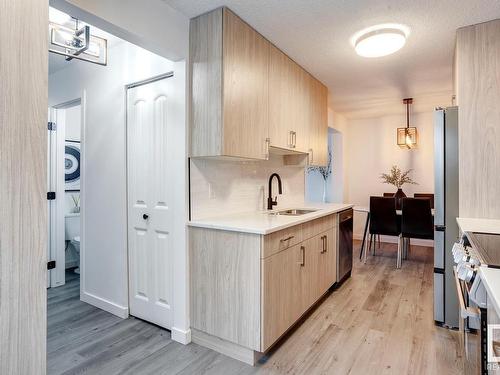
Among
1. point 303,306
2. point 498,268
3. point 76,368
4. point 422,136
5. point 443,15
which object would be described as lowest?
point 76,368

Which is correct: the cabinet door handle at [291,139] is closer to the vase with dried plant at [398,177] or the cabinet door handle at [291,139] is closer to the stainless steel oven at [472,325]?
the stainless steel oven at [472,325]

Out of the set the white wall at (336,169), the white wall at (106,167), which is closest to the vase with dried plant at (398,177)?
the white wall at (336,169)

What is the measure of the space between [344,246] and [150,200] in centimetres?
216

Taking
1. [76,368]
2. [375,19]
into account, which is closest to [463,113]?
[375,19]

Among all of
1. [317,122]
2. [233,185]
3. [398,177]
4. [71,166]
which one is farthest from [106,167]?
[398,177]

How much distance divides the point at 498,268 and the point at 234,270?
1.35 metres

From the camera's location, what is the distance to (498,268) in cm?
104

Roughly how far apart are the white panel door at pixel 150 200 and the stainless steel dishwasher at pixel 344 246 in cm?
184

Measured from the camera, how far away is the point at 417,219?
13.3 feet

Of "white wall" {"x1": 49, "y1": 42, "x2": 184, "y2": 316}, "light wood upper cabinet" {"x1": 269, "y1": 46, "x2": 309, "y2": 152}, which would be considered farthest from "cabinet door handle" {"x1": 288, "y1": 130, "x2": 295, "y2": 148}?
"white wall" {"x1": 49, "y1": 42, "x2": 184, "y2": 316}

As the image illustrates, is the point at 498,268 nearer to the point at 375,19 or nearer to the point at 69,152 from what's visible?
the point at 375,19

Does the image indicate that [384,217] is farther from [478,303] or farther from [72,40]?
[72,40]

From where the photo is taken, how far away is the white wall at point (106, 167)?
253 centimetres

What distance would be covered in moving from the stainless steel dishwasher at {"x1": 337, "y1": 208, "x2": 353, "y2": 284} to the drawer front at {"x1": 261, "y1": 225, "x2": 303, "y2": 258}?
108 centimetres
